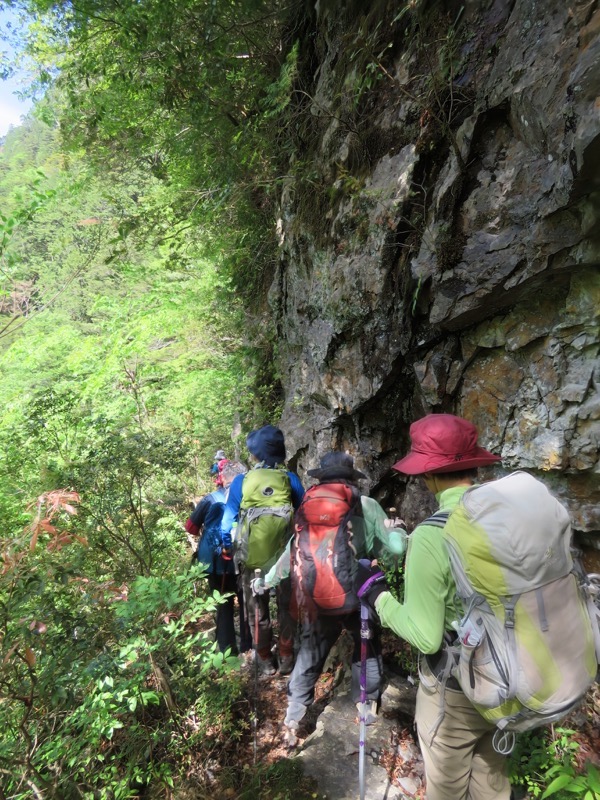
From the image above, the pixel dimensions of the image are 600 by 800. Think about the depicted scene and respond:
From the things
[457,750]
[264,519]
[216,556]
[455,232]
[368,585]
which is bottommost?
[457,750]

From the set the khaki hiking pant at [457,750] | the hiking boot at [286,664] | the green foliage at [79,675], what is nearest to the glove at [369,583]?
the khaki hiking pant at [457,750]

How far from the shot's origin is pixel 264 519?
342 cm

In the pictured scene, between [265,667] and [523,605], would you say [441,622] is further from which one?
[265,667]

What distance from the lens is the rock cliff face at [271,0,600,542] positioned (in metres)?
2.96

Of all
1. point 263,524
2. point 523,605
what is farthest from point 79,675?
point 523,605

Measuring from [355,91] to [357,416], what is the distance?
3703 millimetres

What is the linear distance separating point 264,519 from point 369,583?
123 cm

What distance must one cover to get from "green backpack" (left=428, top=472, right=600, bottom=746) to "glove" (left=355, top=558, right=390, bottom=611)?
82cm

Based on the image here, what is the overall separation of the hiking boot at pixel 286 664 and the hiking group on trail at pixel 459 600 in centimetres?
79

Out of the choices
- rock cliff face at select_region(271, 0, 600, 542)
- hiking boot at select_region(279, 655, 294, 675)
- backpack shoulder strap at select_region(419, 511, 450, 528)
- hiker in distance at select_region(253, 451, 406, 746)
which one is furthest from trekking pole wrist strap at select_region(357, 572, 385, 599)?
hiking boot at select_region(279, 655, 294, 675)

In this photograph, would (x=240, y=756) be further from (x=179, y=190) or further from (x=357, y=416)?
(x=179, y=190)

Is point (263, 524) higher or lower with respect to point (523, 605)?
lower

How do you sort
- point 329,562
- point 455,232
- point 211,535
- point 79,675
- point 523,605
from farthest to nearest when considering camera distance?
point 211,535 → point 455,232 → point 329,562 → point 79,675 → point 523,605

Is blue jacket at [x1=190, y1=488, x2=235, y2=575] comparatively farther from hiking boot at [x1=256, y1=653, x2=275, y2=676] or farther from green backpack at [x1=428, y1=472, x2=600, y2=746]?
green backpack at [x1=428, y1=472, x2=600, y2=746]
